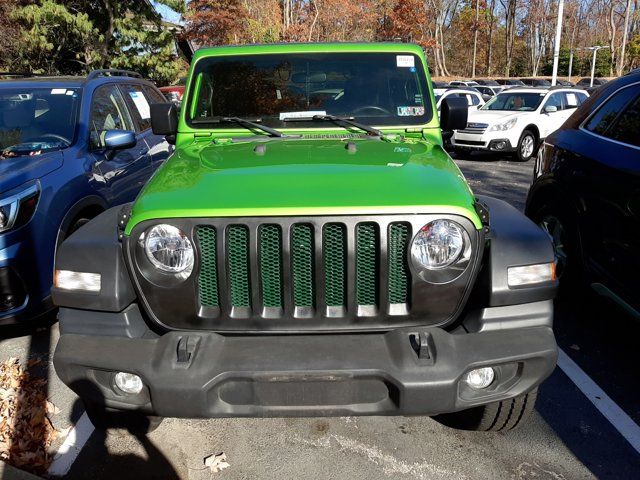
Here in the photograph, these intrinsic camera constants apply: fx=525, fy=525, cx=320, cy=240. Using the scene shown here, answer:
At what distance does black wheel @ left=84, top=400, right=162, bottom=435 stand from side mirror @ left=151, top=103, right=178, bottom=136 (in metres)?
1.85

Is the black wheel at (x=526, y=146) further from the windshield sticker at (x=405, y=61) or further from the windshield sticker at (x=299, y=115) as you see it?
the windshield sticker at (x=299, y=115)

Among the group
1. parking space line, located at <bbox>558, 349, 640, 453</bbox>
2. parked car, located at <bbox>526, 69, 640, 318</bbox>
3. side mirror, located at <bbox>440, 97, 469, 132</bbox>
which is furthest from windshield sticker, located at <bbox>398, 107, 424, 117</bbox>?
parking space line, located at <bbox>558, 349, 640, 453</bbox>

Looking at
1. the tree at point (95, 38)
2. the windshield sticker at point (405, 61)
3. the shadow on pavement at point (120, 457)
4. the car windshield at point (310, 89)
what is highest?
the tree at point (95, 38)

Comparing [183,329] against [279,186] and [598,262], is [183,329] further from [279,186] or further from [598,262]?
[598,262]

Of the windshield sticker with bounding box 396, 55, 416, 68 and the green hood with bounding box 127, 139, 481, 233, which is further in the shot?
the windshield sticker with bounding box 396, 55, 416, 68

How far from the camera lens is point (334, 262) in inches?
87.5

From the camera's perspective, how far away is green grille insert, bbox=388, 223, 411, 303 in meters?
2.19

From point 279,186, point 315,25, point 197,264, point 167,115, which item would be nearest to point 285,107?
point 167,115

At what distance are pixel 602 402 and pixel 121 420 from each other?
109 inches

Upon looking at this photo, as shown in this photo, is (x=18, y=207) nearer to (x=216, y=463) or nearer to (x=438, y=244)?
(x=216, y=463)

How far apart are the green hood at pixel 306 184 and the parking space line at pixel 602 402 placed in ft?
5.32

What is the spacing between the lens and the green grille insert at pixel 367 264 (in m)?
2.18

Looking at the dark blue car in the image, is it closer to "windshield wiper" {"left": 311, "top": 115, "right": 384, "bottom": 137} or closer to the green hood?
the green hood

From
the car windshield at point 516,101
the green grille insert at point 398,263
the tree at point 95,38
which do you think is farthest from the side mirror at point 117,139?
the tree at point 95,38
